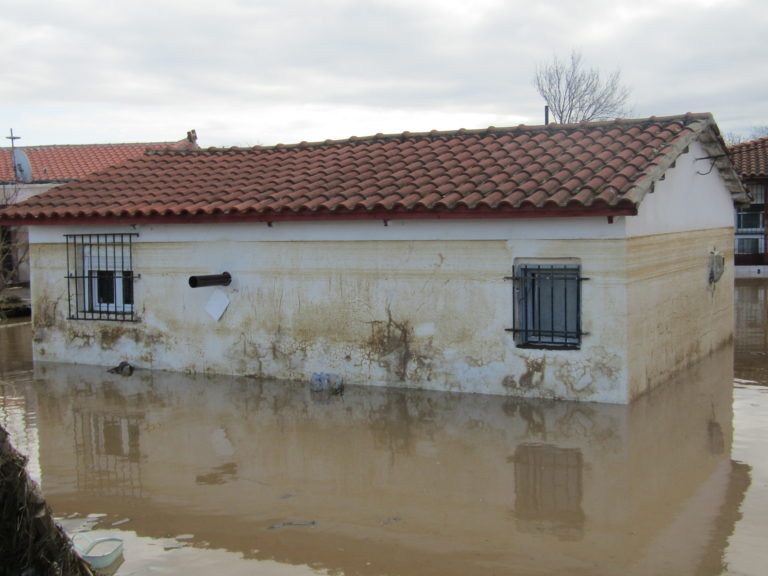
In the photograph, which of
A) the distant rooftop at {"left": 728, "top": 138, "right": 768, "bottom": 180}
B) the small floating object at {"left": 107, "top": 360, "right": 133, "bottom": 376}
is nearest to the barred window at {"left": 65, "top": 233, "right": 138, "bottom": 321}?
the small floating object at {"left": 107, "top": 360, "right": 133, "bottom": 376}

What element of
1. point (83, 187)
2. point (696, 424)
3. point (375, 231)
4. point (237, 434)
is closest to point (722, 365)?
point (696, 424)

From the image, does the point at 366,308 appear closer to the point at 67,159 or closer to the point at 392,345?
the point at 392,345

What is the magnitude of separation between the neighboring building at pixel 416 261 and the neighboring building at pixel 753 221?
16.4 m

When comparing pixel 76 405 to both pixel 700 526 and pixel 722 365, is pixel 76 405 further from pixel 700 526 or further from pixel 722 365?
pixel 722 365

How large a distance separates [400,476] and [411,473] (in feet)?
0.46

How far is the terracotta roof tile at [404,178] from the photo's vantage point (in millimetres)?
10570

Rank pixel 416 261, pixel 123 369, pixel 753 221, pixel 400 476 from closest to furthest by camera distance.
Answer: pixel 400 476, pixel 416 261, pixel 123 369, pixel 753 221

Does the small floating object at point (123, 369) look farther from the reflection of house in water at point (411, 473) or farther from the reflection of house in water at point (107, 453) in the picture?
the reflection of house in water at point (107, 453)

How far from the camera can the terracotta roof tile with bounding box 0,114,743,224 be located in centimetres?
1057

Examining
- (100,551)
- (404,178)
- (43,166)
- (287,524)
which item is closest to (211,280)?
(404,178)

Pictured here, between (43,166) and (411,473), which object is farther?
(43,166)

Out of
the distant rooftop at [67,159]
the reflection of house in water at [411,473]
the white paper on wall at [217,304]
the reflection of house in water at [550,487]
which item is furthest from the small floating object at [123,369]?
the distant rooftop at [67,159]

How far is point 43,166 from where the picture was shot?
28969mm

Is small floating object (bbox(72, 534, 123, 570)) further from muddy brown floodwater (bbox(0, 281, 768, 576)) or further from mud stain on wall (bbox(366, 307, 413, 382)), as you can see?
mud stain on wall (bbox(366, 307, 413, 382))
